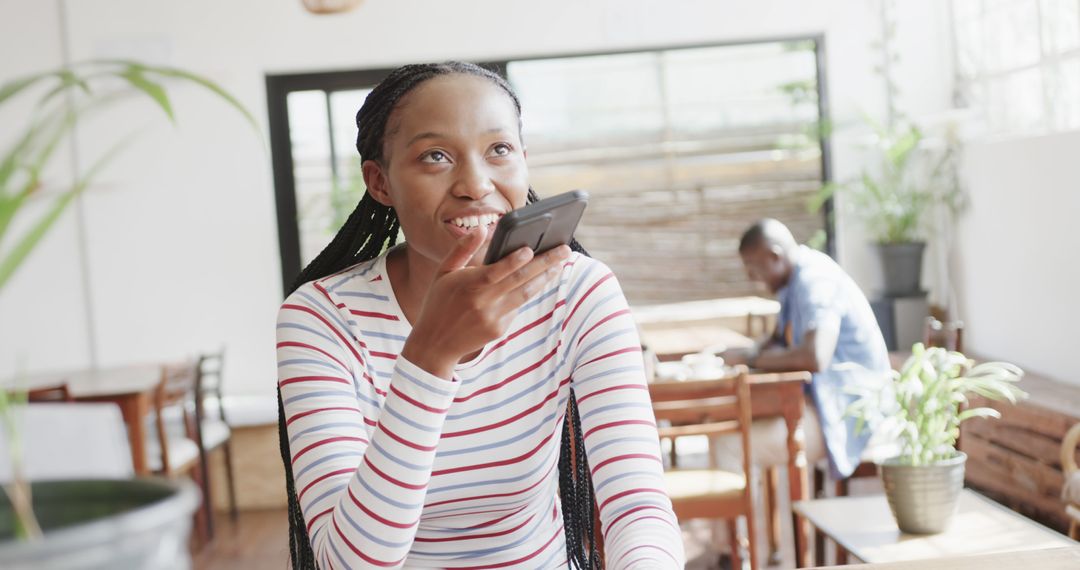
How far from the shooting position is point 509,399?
49.8 inches

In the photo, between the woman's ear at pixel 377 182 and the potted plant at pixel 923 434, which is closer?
the woman's ear at pixel 377 182

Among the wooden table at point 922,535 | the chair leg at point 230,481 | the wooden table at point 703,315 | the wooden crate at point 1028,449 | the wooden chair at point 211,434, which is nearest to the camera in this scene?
the wooden table at point 922,535

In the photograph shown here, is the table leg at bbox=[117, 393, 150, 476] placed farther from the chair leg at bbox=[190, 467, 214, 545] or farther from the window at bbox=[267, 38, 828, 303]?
the window at bbox=[267, 38, 828, 303]

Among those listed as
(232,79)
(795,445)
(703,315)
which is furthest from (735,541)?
(232,79)

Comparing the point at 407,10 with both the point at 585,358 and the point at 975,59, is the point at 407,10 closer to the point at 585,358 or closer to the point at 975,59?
the point at 975,59

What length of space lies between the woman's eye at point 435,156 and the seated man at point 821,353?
2.72 metres

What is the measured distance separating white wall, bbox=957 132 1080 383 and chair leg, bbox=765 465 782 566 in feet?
4.73

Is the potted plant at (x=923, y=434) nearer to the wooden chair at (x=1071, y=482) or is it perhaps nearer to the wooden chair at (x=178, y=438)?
the wooden chair at (x=1071, y=482)

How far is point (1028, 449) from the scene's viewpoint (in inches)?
164

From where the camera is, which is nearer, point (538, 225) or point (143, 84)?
point (143, 84)

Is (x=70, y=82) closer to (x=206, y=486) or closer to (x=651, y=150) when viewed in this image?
(x=206, y=486)

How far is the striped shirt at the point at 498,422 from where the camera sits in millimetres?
1138

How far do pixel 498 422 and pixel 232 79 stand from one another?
540 cm

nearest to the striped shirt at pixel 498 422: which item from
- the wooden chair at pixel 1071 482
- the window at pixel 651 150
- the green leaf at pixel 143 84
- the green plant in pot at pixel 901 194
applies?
the green leaf at pixel 143 84
